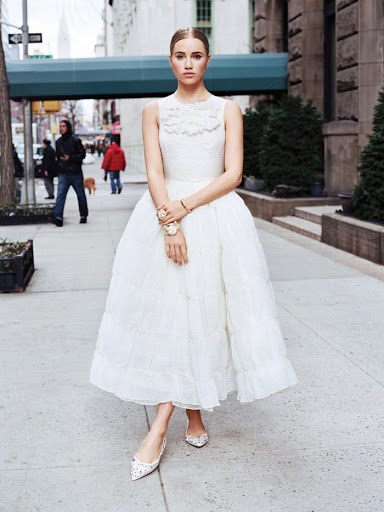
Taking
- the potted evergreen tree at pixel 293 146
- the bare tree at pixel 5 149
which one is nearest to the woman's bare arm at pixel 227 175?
the potted evergreen tree at pixel 293 146

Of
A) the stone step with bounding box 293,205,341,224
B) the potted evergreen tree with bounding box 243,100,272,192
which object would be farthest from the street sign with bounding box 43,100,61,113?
the stone step with bounding box 293,205,341,224

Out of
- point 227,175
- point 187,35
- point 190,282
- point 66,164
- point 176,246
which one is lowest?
point 190,282

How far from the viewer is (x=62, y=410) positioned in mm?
4598

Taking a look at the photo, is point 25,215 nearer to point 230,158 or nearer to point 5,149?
point 5,149

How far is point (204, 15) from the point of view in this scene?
4400 cm

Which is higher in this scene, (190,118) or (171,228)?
(190,118)

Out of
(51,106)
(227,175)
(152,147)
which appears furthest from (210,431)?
(51,106)

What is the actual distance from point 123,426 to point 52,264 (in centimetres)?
634

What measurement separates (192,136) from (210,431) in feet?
5.21

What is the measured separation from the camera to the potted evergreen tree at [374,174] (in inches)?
411

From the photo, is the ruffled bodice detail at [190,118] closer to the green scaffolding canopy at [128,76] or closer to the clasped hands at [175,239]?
the clasped hands at [175,239]

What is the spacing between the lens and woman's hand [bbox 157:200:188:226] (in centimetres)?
365

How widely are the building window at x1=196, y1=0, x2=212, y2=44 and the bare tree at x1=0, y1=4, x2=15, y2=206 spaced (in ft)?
93.9

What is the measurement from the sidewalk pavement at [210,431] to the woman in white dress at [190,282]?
265 mm
